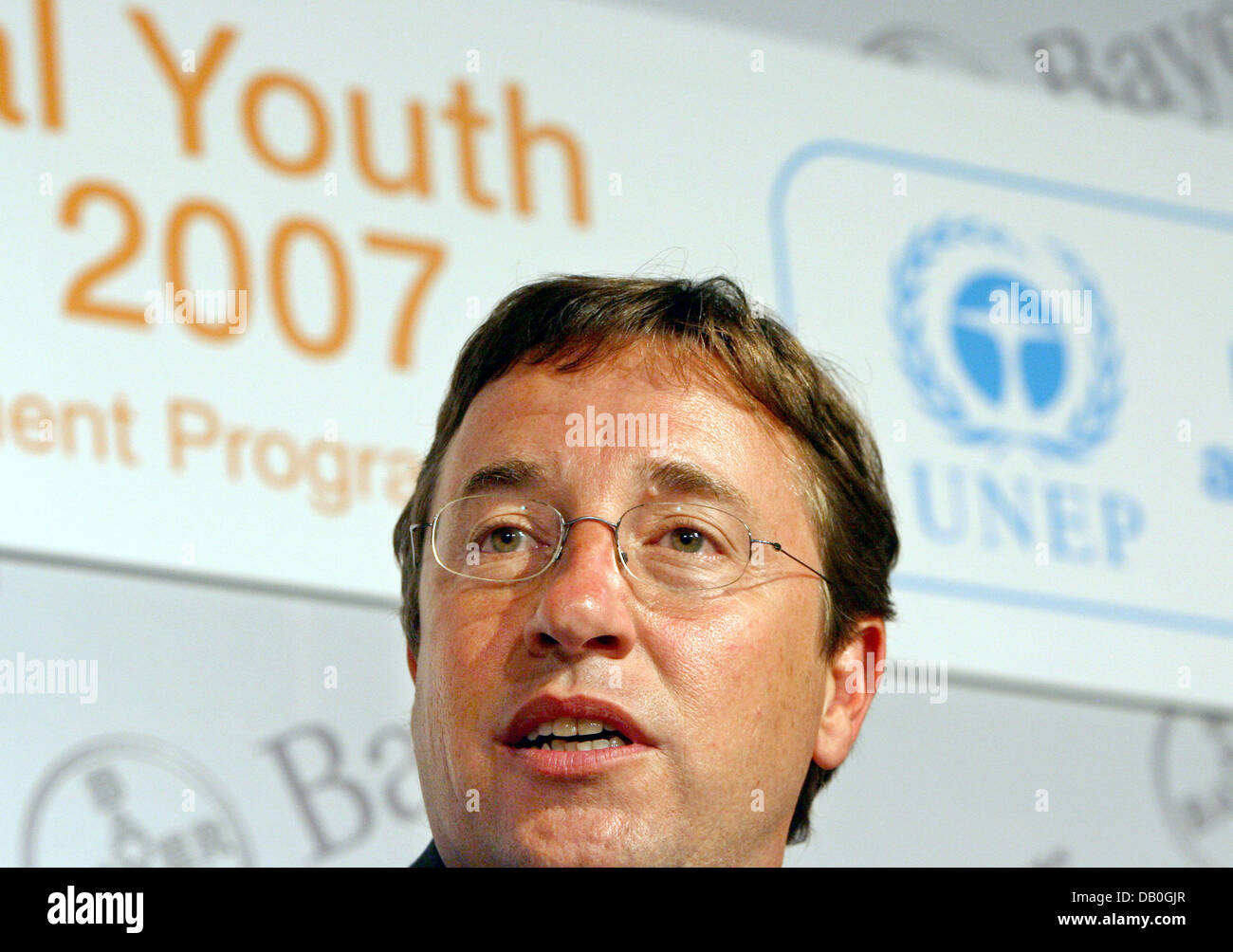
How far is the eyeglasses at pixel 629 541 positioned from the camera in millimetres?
1405

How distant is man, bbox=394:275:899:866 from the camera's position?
52.2 inches

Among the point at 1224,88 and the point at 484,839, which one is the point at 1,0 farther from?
the point at 1224,88

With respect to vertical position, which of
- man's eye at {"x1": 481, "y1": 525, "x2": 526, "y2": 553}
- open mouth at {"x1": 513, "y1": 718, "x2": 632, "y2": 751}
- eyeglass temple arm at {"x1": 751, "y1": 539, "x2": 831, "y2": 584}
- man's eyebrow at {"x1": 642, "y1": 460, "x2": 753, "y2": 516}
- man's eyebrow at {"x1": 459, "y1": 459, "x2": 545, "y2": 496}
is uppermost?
man's eyebrow at {"x1": 459, "y1": 459, "x2": 545, "y2": 496}

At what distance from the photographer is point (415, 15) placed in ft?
9.19

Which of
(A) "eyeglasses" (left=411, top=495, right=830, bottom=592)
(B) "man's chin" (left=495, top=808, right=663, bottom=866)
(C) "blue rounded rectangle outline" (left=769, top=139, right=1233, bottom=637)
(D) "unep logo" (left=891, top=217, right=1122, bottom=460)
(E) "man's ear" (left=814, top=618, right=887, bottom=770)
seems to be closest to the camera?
(B) "man's chin" (left=495, top=808, right=663, bottom=866)

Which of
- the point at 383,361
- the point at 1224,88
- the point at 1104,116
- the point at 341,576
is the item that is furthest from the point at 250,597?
the point at 1224,88

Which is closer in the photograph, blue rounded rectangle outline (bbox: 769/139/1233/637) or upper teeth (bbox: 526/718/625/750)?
upper teeth (bbox: 526/718/625/750)

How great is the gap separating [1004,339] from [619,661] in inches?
76.0

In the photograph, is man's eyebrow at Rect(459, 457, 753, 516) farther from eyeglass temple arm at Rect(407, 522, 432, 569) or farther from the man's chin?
the man's chin

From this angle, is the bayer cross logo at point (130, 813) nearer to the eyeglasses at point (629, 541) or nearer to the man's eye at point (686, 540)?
the eyeglasses at point (629, 541)

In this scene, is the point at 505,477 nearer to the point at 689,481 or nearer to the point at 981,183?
the point at 689,481

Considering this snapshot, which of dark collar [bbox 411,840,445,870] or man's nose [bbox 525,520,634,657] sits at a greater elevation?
man's nose [bbox 525,520,634,657]

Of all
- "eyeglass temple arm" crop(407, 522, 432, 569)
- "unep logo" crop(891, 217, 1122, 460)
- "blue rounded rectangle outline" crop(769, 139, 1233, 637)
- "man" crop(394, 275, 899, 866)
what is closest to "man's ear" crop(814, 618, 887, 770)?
"man" crop(394, 275, 899, 866)
